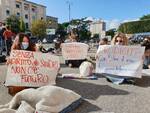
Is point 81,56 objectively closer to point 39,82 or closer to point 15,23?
point 39,82

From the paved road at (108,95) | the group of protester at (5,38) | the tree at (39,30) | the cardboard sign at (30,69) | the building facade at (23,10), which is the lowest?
the paved road at (108,95)

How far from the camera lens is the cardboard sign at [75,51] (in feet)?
41.4

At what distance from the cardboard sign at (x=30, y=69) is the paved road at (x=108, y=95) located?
0.43m

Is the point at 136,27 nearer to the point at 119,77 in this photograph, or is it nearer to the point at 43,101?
the point at 119,77

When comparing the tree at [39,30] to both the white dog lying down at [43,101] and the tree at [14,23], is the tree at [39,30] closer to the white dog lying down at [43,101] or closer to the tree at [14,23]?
the tree at [14,23]

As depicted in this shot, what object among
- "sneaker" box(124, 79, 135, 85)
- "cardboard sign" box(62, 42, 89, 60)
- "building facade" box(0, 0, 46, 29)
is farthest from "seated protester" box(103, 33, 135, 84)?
"building facade" box(0, 0, 46, 29)

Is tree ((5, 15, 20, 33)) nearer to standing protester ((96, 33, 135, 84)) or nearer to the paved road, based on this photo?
standing protester ((96, 33, 135, 84))

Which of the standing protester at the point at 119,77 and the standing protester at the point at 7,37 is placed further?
the standing protester at the point at 7,37

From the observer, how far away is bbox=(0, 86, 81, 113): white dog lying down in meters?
5.45

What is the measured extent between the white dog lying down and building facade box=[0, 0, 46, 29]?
91782 millimetres

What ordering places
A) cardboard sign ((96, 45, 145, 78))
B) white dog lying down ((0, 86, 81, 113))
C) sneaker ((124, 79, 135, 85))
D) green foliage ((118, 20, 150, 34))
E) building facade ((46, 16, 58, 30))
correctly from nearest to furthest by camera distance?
white dog lying down ((0, 86, 81, 113)), sneaker ((124, 79, 135, 85)), cardboard sign ((96, 45, 145, 78)), green foliage ((118, 20, 150, 34)), building facade ((46, 16, 58, 30))

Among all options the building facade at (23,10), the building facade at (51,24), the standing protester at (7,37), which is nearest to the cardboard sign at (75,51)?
the standing protester at (7,37)

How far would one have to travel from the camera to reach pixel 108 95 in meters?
7.08

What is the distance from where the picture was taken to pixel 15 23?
83.9 meters
